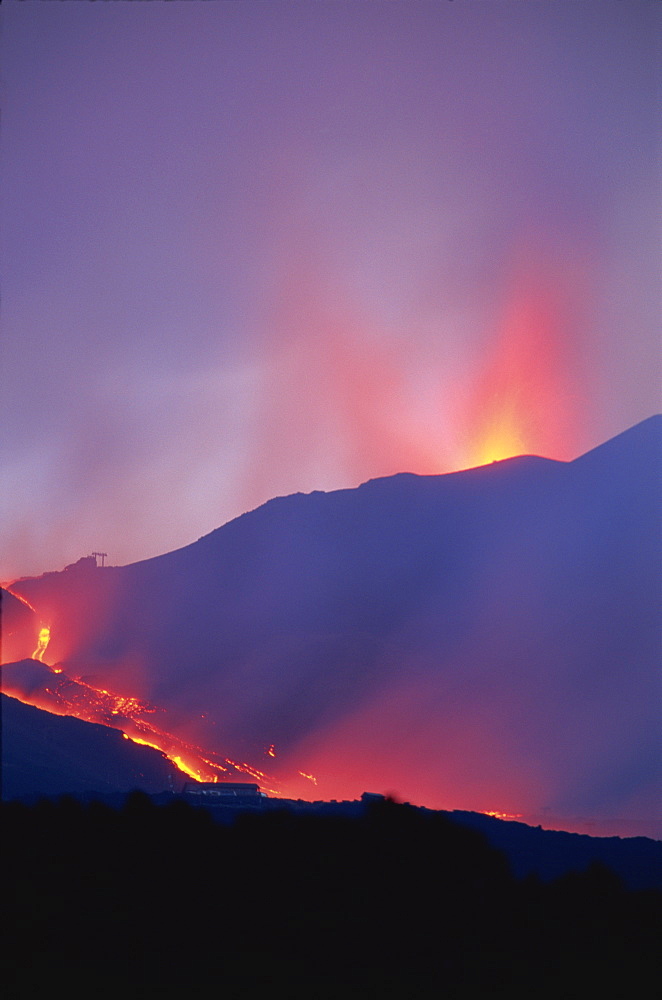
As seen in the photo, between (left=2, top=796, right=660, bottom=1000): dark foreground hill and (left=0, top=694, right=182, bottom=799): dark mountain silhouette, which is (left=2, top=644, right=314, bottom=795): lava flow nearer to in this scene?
(left=0, top=694, right=182, bottom=799): dark mountain silhouette

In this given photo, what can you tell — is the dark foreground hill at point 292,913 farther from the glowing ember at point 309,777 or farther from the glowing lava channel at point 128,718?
the glowing ember at point 309,777

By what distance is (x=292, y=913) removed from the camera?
16453 mm

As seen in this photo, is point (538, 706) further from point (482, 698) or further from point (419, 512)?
point (419, 512)

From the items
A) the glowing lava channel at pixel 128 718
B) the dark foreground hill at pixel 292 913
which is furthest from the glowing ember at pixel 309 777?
the dark foreground hill at pixel 292 913

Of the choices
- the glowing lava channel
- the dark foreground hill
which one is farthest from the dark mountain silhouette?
the dark foreground hill

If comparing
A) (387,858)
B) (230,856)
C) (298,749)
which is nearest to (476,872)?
(387,858)

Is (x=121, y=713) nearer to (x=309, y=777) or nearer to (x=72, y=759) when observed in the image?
(x=309, y=777)

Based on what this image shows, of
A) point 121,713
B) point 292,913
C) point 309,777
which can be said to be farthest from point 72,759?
point 292,913

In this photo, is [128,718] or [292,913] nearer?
[292,913]

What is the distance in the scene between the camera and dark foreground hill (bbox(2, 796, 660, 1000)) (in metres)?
14.4

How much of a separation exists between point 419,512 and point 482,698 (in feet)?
135

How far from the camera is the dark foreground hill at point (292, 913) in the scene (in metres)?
14.4

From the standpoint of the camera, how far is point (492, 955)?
55.0 feet

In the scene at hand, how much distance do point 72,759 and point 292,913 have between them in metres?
49.4
